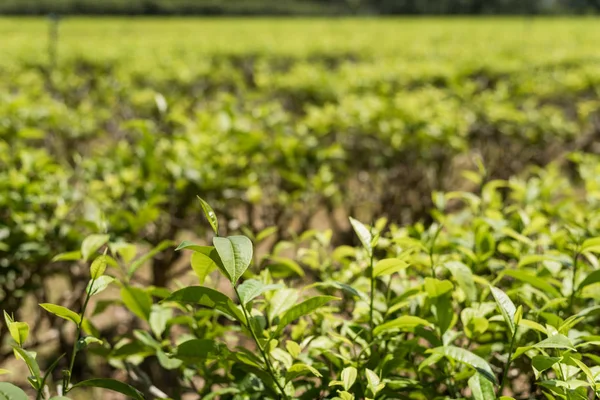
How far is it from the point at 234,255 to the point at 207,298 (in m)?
0.20

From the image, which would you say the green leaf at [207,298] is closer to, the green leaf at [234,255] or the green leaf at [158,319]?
the green leaf at [234,255]

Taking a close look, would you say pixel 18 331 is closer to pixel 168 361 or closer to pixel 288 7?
pixel 168 361

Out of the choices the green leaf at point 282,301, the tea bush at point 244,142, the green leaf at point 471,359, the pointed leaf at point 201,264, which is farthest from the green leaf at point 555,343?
the tea bush at point 244,142

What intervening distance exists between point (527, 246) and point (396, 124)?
6.84 feet

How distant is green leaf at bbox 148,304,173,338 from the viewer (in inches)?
68.1

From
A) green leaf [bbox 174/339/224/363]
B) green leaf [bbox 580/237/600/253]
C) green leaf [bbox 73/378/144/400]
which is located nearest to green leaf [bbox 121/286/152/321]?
green leaf [bbox 174/339/224/363]

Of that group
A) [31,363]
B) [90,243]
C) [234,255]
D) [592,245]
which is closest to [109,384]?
[31,363]

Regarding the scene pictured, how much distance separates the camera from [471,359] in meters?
1.33

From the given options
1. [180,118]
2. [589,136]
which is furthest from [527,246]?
[589,136]

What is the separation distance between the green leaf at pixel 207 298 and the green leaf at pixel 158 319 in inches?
20.1

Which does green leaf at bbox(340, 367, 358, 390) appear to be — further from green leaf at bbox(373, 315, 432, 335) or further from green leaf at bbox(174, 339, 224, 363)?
green leaf at bbox(174, 339, 224, 363)

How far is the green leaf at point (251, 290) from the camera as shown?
1.21 meters

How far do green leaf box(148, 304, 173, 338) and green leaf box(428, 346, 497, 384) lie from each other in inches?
32.8

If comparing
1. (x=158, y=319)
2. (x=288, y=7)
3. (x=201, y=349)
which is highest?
(x=201, y=349)
